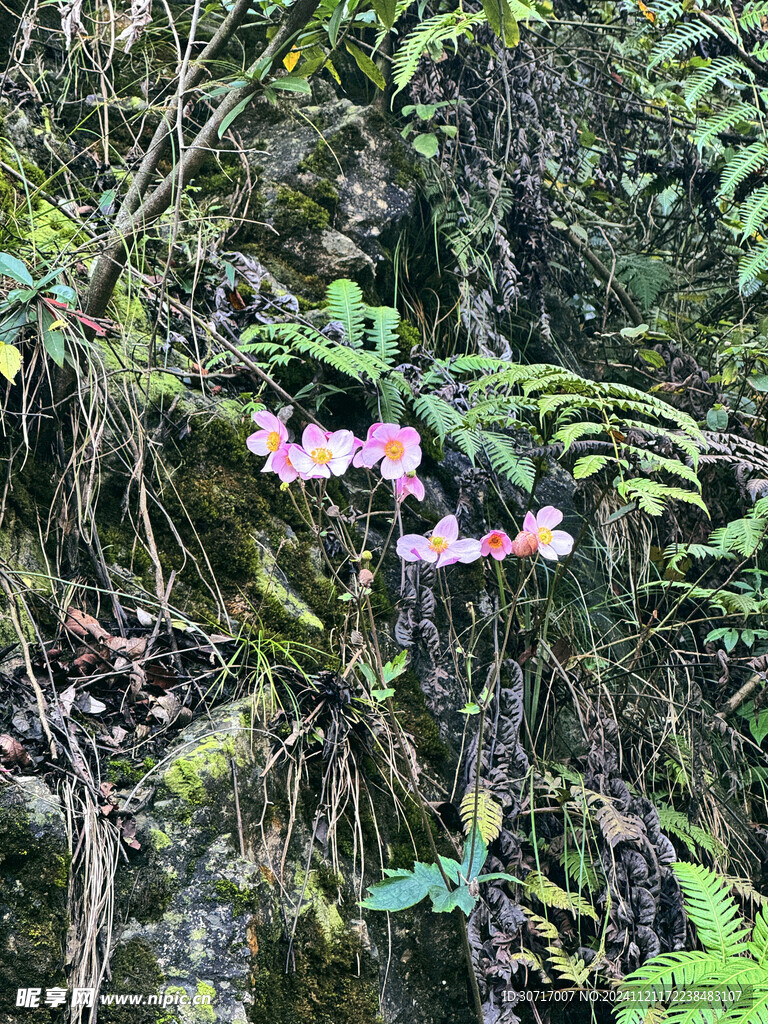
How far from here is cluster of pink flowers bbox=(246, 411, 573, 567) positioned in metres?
1.91

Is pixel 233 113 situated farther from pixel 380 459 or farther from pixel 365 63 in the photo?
pixel 380 459

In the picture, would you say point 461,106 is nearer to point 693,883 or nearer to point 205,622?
point 205,622

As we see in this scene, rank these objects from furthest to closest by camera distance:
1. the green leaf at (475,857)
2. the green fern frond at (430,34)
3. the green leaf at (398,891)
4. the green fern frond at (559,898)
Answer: the green fern frond at (430,34), the green fern frond at (559,898), the green leaf at (475,857), the green leaf at (398,891)

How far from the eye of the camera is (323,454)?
193cm

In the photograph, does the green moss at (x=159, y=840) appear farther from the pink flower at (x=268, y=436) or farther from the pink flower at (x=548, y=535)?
the pink flower at (x=548, y=535)

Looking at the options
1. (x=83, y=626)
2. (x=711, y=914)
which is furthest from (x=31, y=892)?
(x=711, y=914)

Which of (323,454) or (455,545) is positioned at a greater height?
(323,454)

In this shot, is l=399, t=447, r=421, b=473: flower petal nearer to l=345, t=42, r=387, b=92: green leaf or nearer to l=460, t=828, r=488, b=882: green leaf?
l=460, t=828, r=488, b=882: green leaf

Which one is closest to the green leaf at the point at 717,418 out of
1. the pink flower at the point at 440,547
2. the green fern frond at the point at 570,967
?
the pink flower at the point at 440,547

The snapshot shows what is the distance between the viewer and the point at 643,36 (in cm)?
383

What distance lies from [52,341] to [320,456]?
2.65 feet

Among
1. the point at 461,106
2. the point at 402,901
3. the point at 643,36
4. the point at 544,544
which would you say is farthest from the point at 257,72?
the point at 643,36

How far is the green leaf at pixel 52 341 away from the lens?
1996mm

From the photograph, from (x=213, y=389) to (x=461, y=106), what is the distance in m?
1.89
